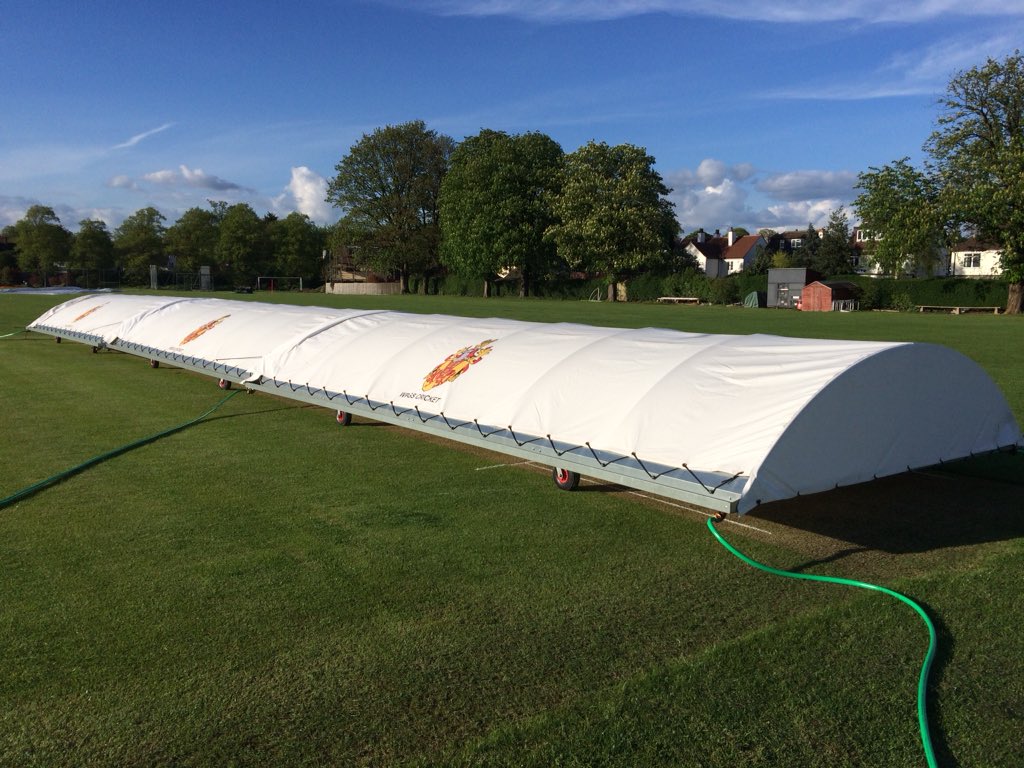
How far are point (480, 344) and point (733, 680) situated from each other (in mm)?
8263

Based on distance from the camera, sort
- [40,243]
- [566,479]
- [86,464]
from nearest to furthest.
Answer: [566,479]
[86,464]
[40,243]

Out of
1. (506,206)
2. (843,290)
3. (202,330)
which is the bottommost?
(202,330)

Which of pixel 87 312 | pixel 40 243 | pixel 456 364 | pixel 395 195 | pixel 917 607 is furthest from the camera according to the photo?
pixel 40 243

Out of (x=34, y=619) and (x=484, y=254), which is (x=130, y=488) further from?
(x=484, y=254)

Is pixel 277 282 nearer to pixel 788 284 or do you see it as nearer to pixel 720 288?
pixel 720 288

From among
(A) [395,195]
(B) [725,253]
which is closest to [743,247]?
(B) [725,253]

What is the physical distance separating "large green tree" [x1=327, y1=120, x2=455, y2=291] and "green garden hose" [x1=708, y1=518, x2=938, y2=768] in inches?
3742

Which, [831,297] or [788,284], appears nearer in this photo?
[831,297]

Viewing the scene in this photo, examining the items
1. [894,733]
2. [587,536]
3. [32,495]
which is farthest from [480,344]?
[894,733]

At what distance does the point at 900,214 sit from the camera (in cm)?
5812

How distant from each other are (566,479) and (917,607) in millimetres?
4414

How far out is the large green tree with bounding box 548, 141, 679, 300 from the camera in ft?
256

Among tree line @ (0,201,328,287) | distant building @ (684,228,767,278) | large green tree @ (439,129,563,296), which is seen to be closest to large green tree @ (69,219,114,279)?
tree line @ (0,201,328,287)

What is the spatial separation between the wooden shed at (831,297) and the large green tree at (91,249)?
103725 millimetres
